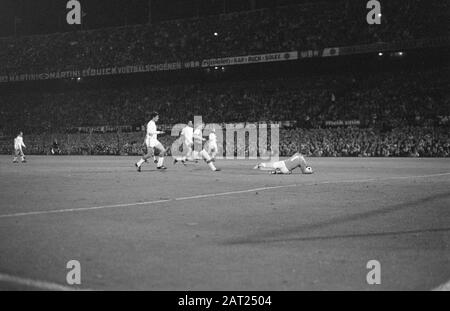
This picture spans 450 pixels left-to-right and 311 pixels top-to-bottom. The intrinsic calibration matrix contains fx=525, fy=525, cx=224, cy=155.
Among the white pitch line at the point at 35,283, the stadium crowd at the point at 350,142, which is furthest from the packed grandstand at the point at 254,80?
the white pitch line at the point at 35,283

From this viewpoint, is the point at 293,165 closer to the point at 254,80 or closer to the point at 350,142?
the point at 350,142

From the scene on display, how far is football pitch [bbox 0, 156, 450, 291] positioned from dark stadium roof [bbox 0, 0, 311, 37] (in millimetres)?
45100

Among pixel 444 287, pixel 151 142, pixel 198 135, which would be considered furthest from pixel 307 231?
pixel 198 135

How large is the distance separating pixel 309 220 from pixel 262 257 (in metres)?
2.67

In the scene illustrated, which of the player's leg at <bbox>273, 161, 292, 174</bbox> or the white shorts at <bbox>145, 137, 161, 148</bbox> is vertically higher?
the white shorts at <bbox>145, 137, 161, 148</bbox>

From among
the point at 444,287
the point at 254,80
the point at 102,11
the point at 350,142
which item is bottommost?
the point at 444,287

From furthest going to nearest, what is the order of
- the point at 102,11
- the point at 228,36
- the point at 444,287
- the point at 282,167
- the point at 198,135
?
1. the point at 102,11
2. the point at 228,36
3. the point at 198,135
4. the point at 282,167
5. the point at 444,287

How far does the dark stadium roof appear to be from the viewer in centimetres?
5669

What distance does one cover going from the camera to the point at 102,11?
2440 inches

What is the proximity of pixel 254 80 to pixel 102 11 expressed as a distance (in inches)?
929

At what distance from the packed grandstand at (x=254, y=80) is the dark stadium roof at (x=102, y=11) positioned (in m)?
4.03

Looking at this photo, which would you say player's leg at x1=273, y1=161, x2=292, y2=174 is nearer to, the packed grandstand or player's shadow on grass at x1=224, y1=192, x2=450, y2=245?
player's shadow on grass at x1=224, y1=192, x2=450, y2=245

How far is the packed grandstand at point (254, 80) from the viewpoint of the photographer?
38.4m

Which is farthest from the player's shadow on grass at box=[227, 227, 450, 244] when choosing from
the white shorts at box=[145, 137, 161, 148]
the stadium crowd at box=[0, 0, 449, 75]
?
the stadium crowd at box=[0, 0, 449, 75]
